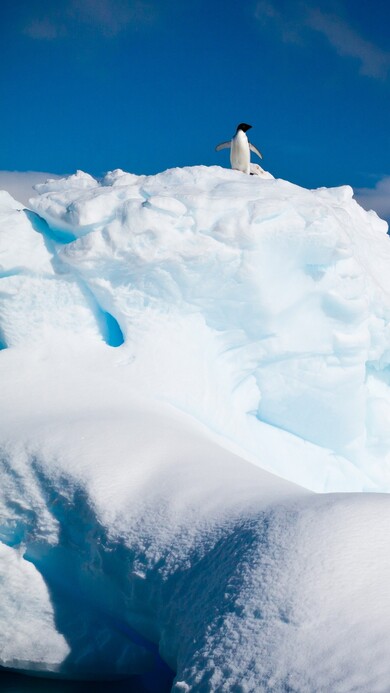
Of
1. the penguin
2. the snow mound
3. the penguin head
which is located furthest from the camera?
the penguin head

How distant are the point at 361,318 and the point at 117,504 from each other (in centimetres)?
387

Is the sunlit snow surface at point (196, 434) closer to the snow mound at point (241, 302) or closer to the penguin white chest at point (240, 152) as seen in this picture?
the snow mound at point (241, 302)

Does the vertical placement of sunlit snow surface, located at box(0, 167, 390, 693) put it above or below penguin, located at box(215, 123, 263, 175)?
below

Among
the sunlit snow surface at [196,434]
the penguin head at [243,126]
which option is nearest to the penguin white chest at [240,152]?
the penguin head at [243,126]

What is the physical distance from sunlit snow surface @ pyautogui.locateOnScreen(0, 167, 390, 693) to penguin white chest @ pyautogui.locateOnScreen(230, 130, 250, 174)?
152 centimetres

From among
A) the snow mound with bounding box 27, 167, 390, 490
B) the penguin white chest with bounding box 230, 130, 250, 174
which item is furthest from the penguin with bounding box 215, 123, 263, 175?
the snow mound with bounding box 27, 167, 390, 490

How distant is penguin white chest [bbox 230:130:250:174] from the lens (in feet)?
33.0

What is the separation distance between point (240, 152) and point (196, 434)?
6202 mm

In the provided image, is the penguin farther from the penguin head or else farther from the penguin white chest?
the penguin head

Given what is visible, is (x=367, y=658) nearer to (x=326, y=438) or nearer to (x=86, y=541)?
(x=86, y=541)

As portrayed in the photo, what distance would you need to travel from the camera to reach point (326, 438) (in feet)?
23.7

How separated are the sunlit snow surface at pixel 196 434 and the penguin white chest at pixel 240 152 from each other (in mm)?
1521

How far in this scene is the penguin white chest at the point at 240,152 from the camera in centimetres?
1005

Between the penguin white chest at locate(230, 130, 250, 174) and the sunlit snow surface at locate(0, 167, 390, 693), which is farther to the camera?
the penguin white chest at locate(230, 130, 250, 174)
